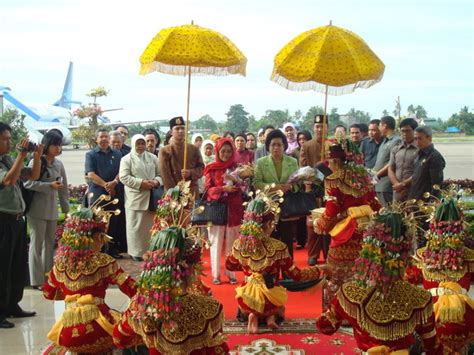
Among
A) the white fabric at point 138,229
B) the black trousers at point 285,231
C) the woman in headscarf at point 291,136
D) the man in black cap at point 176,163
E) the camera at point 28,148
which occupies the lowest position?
the white fabric at point 138,229

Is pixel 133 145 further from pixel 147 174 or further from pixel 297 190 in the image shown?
pixel 297 190

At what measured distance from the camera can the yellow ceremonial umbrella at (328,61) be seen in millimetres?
5734

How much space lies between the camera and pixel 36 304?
19.8 feet

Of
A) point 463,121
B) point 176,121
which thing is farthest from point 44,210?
point 463,121

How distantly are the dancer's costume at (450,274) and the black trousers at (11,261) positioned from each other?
11.5 ft

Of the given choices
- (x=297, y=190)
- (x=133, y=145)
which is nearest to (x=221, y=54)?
(x=297, y=190)

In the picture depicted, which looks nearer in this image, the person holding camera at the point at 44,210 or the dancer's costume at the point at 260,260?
the dancer's costume at the point at 260,260

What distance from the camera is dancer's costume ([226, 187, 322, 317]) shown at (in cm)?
490

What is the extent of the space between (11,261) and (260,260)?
7.43 ft

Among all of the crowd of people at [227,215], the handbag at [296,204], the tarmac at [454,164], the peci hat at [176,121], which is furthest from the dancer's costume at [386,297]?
the tarmac at [454,164]

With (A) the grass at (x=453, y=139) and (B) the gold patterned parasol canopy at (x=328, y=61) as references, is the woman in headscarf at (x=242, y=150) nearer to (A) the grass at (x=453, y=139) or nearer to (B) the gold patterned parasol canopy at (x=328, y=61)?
(B) the gold patterned parasol canopy at (x=328, y=61)

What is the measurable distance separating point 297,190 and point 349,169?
161cm

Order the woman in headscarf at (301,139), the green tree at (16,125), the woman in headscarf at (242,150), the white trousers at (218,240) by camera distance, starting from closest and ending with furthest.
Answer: the white trousers at (218,240) → the woman in headscarf at (242,150) → the woman in headscarf at (301,139) → the green tree at (16,125)

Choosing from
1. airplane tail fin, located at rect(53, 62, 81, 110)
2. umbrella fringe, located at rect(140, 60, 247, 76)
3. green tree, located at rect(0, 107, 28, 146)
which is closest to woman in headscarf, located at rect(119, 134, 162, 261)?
umbrella fringe, located at rect(140, 60, 247, 76)
